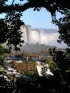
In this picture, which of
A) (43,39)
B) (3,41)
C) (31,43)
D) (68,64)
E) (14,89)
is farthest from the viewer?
(43,39)

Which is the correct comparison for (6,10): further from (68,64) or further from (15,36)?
(68,64)

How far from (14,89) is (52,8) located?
5.76ft

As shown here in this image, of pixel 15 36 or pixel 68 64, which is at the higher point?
pixel 15 36

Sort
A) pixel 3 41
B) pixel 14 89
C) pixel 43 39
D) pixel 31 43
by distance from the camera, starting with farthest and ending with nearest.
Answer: pixel 43 39, pixel 31 43, pixel 3 41, pixel 14 89

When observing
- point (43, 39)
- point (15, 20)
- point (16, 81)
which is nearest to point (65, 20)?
point (15, 20)

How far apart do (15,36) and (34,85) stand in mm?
1233

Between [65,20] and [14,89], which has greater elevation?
[65,20]

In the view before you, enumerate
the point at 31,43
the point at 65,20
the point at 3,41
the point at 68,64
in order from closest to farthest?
the point at 68,64 → the point at 3,41 → the point at 65,20 → the point at 31,43

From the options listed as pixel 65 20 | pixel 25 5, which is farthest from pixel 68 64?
pixel 65 20

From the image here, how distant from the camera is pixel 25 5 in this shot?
189 inches

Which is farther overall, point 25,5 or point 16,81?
point 25,5

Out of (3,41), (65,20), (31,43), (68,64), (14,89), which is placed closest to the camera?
(14,89)

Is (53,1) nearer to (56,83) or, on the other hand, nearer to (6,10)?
(6,10)

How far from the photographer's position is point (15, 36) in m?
5.06
